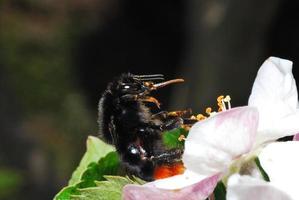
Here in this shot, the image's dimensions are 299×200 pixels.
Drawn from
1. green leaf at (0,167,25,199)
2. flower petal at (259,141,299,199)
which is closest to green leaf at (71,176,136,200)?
flower petal at (259,141,299,199)

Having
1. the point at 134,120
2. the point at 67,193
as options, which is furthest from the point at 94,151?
the point at 67,193

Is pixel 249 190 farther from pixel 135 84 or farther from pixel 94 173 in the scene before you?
pixel 135 84

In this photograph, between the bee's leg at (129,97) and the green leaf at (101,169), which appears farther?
the bee's leg at (129,97)

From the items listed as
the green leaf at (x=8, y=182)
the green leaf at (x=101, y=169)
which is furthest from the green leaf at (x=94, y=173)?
the green leaf at (x=8, y=182)

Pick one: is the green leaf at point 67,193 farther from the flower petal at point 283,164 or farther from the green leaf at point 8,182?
the green leaf at point 8,182

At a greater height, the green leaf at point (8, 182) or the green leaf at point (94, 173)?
the green leaf at point (94, 173)

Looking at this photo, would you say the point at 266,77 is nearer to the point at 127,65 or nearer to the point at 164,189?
the point at 164,189
